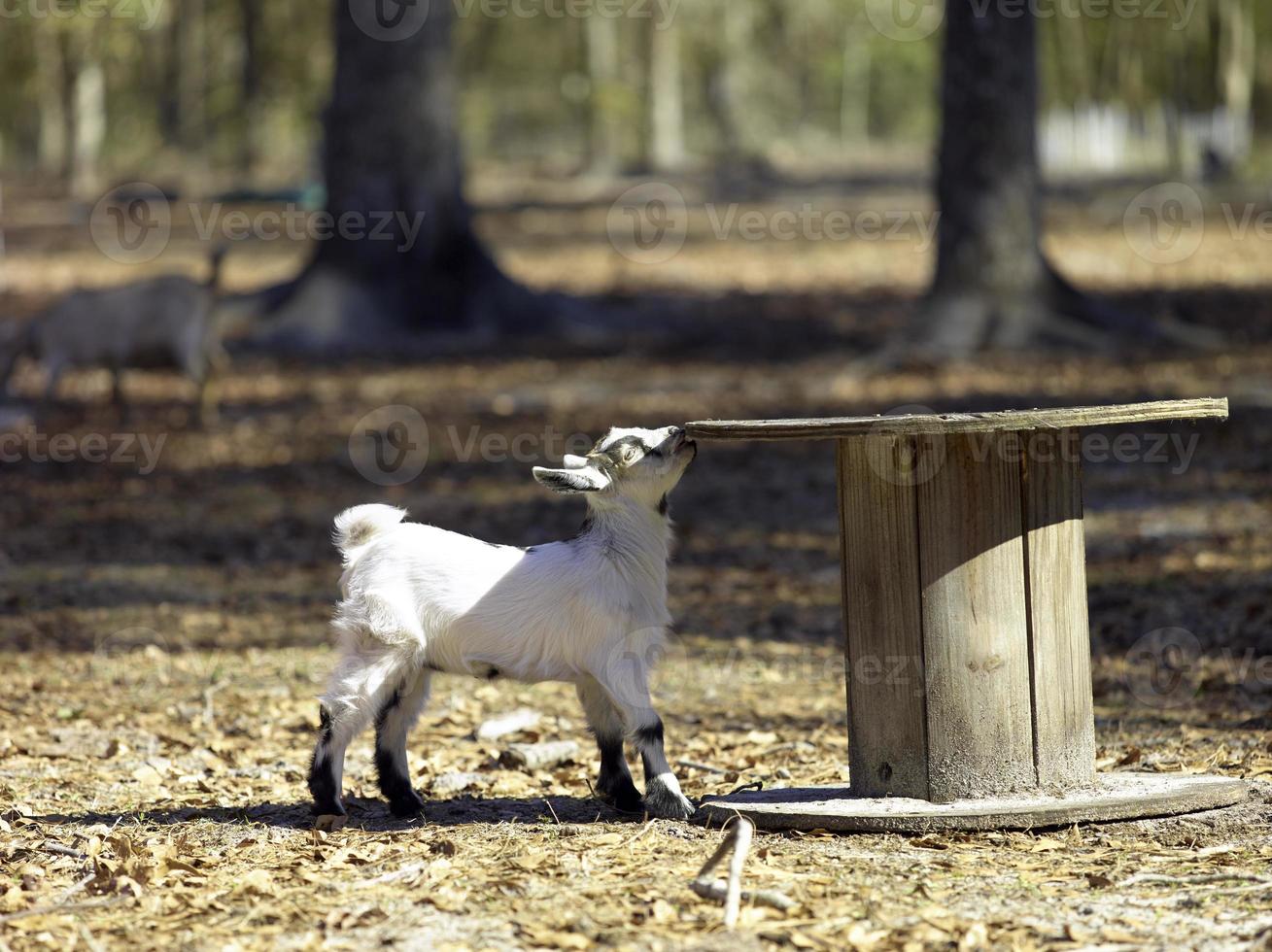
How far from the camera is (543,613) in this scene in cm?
Answer: 545

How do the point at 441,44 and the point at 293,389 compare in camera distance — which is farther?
the point at 441,44

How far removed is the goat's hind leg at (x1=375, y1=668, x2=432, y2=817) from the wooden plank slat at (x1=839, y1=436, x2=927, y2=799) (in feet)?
5.06

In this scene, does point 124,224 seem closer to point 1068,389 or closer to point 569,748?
point 1068,389

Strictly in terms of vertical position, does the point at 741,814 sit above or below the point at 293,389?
below

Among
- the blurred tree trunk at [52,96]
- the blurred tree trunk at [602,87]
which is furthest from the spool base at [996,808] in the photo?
the blurred tree trunk at [602,87]

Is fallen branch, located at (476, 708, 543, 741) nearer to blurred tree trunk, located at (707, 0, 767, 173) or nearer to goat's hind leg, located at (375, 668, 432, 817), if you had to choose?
goat's hind leg, located at (375, 668, 432, 817)

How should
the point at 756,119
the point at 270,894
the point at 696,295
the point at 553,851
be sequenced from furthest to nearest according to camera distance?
the point at 756,119 → the point at 696,295 → the point at 553,851 → the point at 270,894

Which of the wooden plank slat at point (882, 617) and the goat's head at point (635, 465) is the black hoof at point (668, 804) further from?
the goat's head at point (635, 465)

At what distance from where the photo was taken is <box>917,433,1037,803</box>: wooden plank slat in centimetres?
527

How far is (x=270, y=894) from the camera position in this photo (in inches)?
189

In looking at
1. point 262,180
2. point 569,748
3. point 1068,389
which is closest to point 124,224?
point 262,180

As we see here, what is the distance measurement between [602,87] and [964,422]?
39973mm

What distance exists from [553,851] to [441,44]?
14934 millimetres

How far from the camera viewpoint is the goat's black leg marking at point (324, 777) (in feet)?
18.5
